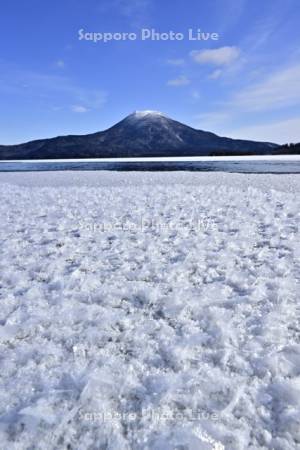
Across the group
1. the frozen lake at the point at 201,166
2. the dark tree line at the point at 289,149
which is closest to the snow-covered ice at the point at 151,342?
the frozen lake at the point at 201,166

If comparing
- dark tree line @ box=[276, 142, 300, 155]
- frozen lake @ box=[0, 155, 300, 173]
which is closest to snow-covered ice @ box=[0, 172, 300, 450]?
frozen lake @ box=[0, 155, 300, 173]

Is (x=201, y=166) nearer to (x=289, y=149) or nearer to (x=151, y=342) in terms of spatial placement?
(x=151, y=342)

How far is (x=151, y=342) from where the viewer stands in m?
4.02

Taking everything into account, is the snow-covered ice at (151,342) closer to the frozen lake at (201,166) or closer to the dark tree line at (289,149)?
the frozen lake at (201,166)

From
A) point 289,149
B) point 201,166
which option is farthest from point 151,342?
point 289,149

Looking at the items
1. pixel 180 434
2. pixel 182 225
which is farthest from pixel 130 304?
pixel 182 225

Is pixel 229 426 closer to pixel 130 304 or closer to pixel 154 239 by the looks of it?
pixel 130 304

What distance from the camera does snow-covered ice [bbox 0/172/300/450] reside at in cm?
291

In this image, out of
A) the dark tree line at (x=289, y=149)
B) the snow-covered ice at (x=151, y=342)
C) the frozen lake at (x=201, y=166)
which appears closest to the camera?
the snow-covered ice at (x=151, y=342)

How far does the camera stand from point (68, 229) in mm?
9477

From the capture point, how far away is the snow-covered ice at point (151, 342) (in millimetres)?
2906

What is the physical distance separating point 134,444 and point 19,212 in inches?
420

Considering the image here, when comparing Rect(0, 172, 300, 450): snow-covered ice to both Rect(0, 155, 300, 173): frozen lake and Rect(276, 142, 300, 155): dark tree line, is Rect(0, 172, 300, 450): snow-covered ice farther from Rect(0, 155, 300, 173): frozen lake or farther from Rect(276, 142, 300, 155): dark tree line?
Rect(276, 142, 300, 155): dark tree line

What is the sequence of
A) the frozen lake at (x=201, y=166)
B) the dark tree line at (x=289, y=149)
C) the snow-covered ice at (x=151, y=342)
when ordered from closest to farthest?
the snow-covered ice at (x=151, y=342) < the frozen lake at (x=201, y=166) < the dark tree line at (x=289, y=149)
